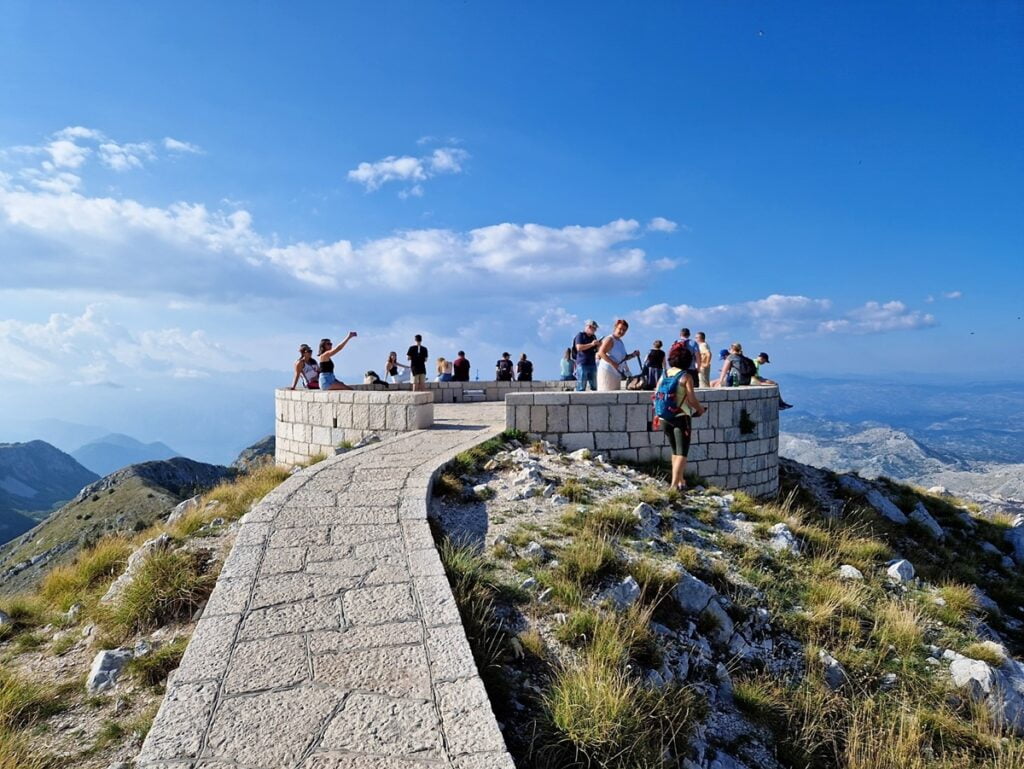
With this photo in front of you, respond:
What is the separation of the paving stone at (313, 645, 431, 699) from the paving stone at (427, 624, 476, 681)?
0.18 feet

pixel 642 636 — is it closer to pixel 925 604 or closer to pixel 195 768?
pixel 195 768

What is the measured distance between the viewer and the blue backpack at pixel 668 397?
7.34 meters

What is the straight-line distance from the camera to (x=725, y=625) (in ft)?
15.5

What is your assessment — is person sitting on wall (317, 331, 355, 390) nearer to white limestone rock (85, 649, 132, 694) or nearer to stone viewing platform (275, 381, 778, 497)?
stone viewing platform (275, 381, 778, 497)

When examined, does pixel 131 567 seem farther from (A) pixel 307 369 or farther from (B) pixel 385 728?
(A) pixel 307 369

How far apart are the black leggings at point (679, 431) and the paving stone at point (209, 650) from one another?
553cm

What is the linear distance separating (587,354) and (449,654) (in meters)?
9.08

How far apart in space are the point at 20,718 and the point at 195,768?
67.8 inches

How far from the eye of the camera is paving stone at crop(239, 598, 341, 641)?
3.33m

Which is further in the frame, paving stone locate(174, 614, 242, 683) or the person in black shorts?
the person in black shorts

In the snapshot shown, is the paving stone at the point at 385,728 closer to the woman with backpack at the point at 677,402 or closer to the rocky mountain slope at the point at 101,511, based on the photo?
the woman with backpack at the point at 677,402

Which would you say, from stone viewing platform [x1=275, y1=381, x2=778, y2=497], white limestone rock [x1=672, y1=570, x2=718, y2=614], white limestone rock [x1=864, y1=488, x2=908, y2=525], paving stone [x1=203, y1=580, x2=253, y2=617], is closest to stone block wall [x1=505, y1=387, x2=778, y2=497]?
stone viewing platform [x1=275, y1=381, x2=778, y2=497]

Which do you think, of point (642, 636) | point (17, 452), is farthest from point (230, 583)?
point (17, 452)

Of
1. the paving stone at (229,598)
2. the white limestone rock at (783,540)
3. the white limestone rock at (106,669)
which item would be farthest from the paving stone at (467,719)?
the white limestone rock at (783,540)
